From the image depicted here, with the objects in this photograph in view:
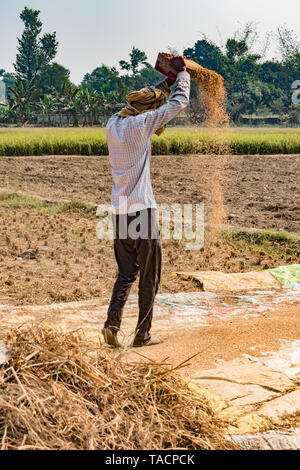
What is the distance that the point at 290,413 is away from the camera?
7.37 ft

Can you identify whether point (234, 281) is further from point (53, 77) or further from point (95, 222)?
point (53, 77)

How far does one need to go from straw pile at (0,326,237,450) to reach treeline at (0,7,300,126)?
29686mm

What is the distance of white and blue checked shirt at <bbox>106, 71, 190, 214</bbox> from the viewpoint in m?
2.86

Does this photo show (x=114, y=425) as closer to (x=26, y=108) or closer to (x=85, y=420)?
(x=85, y=420)

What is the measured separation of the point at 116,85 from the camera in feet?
139

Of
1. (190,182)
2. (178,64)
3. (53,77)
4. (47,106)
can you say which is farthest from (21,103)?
(178,64)

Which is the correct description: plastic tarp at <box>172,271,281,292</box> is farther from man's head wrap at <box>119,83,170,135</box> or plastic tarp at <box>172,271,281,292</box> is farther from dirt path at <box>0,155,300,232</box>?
dirt path at <box>0,155,300,232</box>

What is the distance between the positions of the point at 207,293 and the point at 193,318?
585mm

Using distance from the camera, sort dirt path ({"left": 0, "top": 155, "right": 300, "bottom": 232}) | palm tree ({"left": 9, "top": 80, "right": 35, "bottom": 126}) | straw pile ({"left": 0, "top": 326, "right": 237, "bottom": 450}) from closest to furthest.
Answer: straw pile ({"left": 0, "top": 326, "right": 237, "bottom": 450})
dirt path ({"left": 0, "top": 155, "right": 300, "bottom": 232})
palm tree ({"left": 9, "top": 80, "right": 35, "bottom": 126})

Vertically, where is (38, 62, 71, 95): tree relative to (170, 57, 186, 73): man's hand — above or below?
above

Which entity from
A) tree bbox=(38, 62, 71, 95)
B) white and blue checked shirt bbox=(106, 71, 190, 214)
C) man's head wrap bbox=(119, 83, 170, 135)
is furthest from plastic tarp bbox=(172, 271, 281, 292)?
tree bbox=(38, 62, 71, 95)

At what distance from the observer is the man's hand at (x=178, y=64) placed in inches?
118

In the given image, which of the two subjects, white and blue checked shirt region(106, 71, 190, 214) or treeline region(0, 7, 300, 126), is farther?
treeline region(0, 7, 300, 126)
